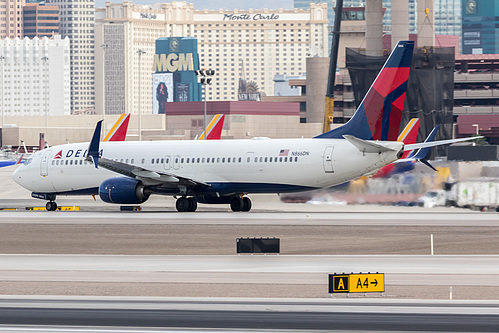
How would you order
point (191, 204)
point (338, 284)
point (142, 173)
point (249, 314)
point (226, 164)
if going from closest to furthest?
point (249, 314), point (338, 284), point (142, 173), point (226, 164), point (191, 204)

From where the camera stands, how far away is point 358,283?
26.6m

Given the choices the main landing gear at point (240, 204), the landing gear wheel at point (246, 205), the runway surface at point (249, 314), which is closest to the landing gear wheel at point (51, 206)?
the main landing gear at point (240, 204)

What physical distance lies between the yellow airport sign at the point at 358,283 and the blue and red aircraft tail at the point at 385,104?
23415mm

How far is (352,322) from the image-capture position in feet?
73.5

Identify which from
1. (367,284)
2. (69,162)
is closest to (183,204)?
(69,162)

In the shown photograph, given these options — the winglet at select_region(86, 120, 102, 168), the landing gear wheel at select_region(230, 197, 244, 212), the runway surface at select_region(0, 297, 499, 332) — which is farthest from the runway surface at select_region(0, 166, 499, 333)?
the winglet at select_region(86, 120, 102, 168)

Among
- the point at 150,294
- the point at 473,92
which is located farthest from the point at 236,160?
the point at 473,92

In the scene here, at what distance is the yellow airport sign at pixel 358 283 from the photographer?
2647cm

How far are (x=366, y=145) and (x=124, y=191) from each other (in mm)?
13119

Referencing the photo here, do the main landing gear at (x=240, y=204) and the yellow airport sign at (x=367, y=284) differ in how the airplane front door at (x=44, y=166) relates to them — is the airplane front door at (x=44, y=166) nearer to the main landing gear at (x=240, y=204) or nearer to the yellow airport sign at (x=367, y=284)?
the main landing gear at (x=240, y=204)

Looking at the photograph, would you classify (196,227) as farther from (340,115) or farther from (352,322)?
(340,115)

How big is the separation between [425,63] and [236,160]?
61523 mm

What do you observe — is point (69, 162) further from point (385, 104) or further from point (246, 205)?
point (385, 104)

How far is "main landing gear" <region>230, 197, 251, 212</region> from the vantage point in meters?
54.8
